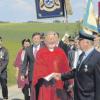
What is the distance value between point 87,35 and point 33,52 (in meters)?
4.64

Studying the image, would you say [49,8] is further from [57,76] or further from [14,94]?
[57,76]

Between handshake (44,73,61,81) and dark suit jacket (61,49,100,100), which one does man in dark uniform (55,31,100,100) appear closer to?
dark suit jacket (61,49,100,100)

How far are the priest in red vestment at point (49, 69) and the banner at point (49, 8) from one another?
614cm

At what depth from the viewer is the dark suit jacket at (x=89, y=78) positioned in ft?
27.1

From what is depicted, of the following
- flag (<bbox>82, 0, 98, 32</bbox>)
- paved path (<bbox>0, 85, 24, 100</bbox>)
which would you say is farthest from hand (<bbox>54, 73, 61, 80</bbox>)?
paved path (<bbox>0, 85, 24, 100</bbox>)

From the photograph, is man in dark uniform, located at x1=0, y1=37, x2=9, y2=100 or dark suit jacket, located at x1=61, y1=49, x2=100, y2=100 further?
man in dark uniform, located at x1=0, y1=37, x2=9, y2=100

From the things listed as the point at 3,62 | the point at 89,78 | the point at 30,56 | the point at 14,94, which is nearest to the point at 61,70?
the point at 89,78

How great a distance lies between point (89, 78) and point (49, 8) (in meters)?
8.30

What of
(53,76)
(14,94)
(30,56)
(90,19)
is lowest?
(14,94)

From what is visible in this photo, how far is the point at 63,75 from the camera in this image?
372 inches

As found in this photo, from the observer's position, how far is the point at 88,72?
27.3ft

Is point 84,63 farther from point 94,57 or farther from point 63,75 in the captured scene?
point 63,75

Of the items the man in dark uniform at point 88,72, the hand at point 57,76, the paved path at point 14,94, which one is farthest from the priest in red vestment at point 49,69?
the paved path at point 14,94

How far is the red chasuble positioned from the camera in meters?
10.1
